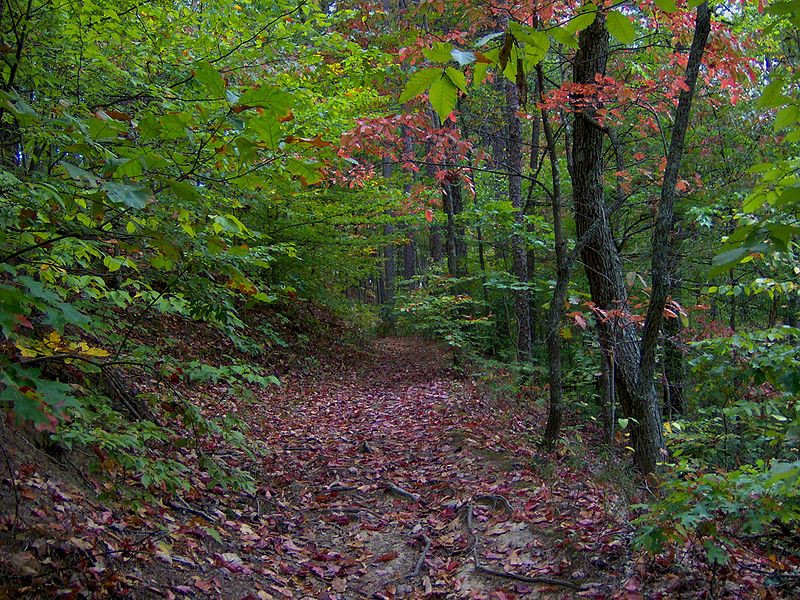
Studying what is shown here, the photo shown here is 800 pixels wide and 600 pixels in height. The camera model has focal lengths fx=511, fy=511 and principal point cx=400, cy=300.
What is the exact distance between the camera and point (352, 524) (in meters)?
5.33

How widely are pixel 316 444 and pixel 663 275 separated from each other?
202 inches

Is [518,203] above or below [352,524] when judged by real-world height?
above

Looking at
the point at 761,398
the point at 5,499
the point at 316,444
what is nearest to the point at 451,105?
the point at 5,499

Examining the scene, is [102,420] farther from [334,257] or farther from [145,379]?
[334,257]

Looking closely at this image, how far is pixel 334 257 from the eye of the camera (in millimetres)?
13430

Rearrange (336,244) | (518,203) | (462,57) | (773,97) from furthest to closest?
(336,244), (518,203), (773,97), (462,57)

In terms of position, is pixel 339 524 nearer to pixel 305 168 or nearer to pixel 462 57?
pixel 305 168

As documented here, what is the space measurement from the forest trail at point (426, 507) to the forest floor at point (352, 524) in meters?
0.02

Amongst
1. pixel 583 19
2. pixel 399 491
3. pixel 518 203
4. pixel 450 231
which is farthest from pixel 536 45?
pixel 518 203

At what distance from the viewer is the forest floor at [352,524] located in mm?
3268

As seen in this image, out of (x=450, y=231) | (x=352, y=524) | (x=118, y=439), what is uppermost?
(x=450, y=231)

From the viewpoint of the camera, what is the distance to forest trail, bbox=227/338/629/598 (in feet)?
13.4

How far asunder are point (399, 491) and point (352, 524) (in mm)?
782

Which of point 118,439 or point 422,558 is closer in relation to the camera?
point 118,439
